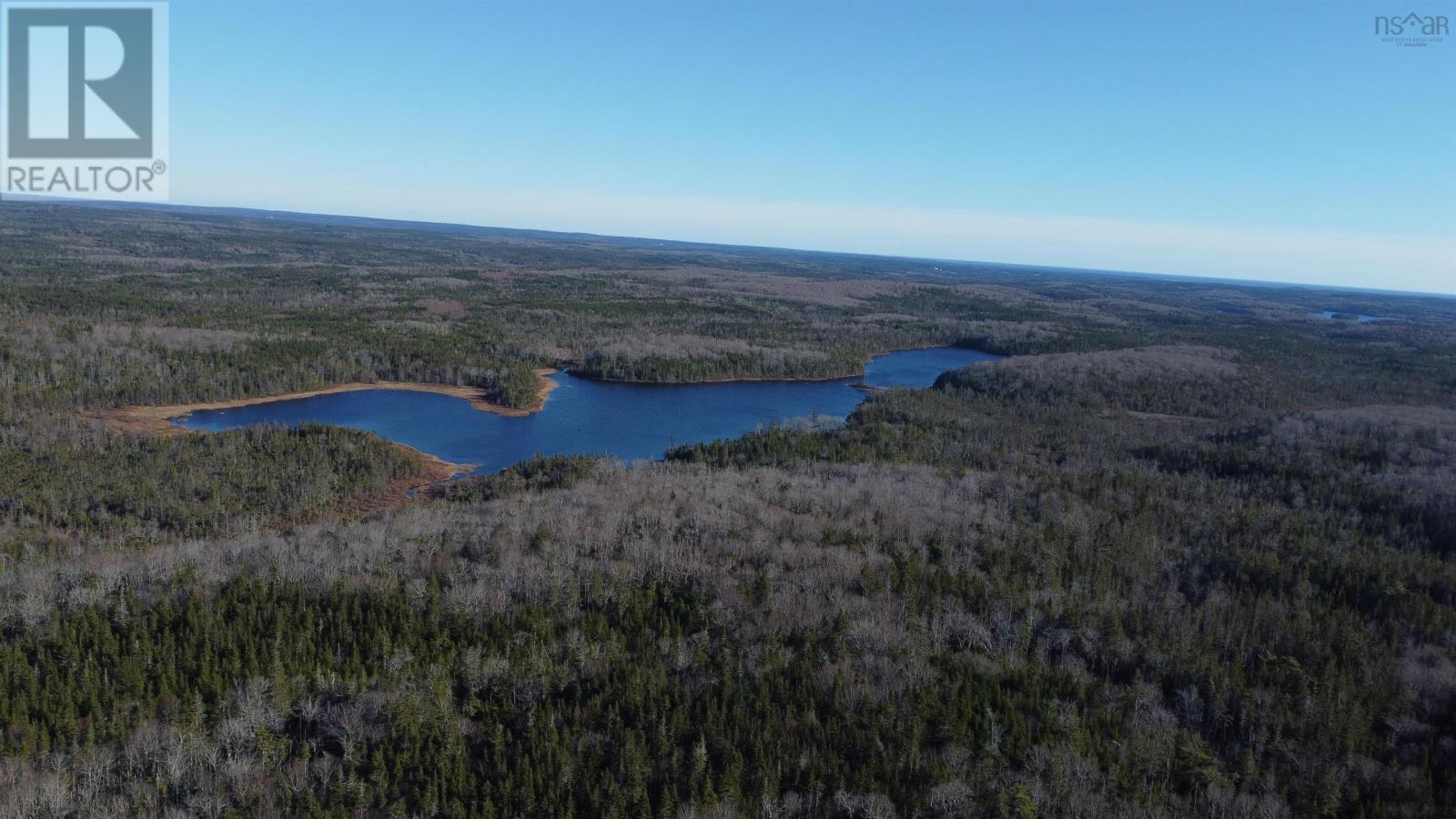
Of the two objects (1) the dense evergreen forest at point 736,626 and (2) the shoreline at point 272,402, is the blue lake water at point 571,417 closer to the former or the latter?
(2) the shoreline at point 272,402

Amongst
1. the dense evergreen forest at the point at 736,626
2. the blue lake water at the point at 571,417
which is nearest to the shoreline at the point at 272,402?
the blue lake water at the point at 571,417

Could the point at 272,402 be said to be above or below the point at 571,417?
below

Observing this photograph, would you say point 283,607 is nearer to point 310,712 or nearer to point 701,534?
point 310,712

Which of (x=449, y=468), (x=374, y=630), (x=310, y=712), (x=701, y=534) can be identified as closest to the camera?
(x=310, y=712)

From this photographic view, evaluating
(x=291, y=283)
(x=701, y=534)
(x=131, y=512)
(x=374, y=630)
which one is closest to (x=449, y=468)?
(x=131, y=512)

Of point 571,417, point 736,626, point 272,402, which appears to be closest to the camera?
point 736,626

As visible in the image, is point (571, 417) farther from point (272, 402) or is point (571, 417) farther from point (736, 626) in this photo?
point (736, 626)

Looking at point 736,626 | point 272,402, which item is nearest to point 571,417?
point 272,402
